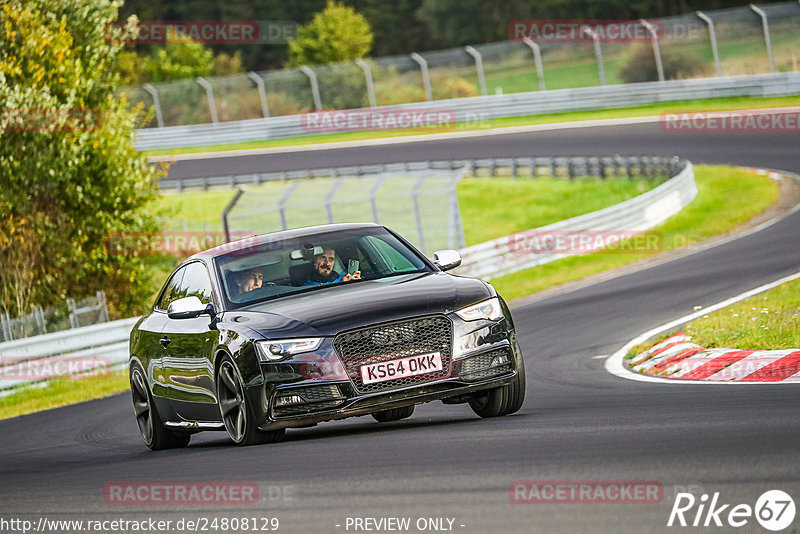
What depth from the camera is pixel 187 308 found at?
891 cm

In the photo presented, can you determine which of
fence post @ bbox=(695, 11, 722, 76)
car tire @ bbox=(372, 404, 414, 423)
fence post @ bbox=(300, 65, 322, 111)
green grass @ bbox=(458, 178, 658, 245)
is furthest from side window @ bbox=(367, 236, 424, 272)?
fence post @ bbox=(300, 65, 322, 111)

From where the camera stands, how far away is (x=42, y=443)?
1242 centimetres

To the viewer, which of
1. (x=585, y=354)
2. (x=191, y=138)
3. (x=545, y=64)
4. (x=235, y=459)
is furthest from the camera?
(x=191, y=138)

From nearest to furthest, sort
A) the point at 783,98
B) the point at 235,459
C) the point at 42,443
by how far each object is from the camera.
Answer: the point at 235,459
the point at 42,443
the point at 783,98

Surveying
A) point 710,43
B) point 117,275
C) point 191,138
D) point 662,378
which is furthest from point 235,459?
point 191,138

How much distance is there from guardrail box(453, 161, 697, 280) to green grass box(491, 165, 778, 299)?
0.23 metres

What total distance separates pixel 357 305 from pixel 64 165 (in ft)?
53.9

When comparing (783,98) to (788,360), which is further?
(783,98)

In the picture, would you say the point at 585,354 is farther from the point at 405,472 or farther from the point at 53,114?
the point at 53,114

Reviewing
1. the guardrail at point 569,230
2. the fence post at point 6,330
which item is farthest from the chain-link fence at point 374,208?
the fence post at point 6,330

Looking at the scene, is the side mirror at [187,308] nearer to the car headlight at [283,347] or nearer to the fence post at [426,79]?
the car headlight at [283,347]

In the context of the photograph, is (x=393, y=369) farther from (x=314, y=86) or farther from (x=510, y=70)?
(x=314, y=86)

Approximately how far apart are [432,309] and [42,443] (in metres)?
5.93

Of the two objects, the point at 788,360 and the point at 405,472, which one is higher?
the point at 405,472
